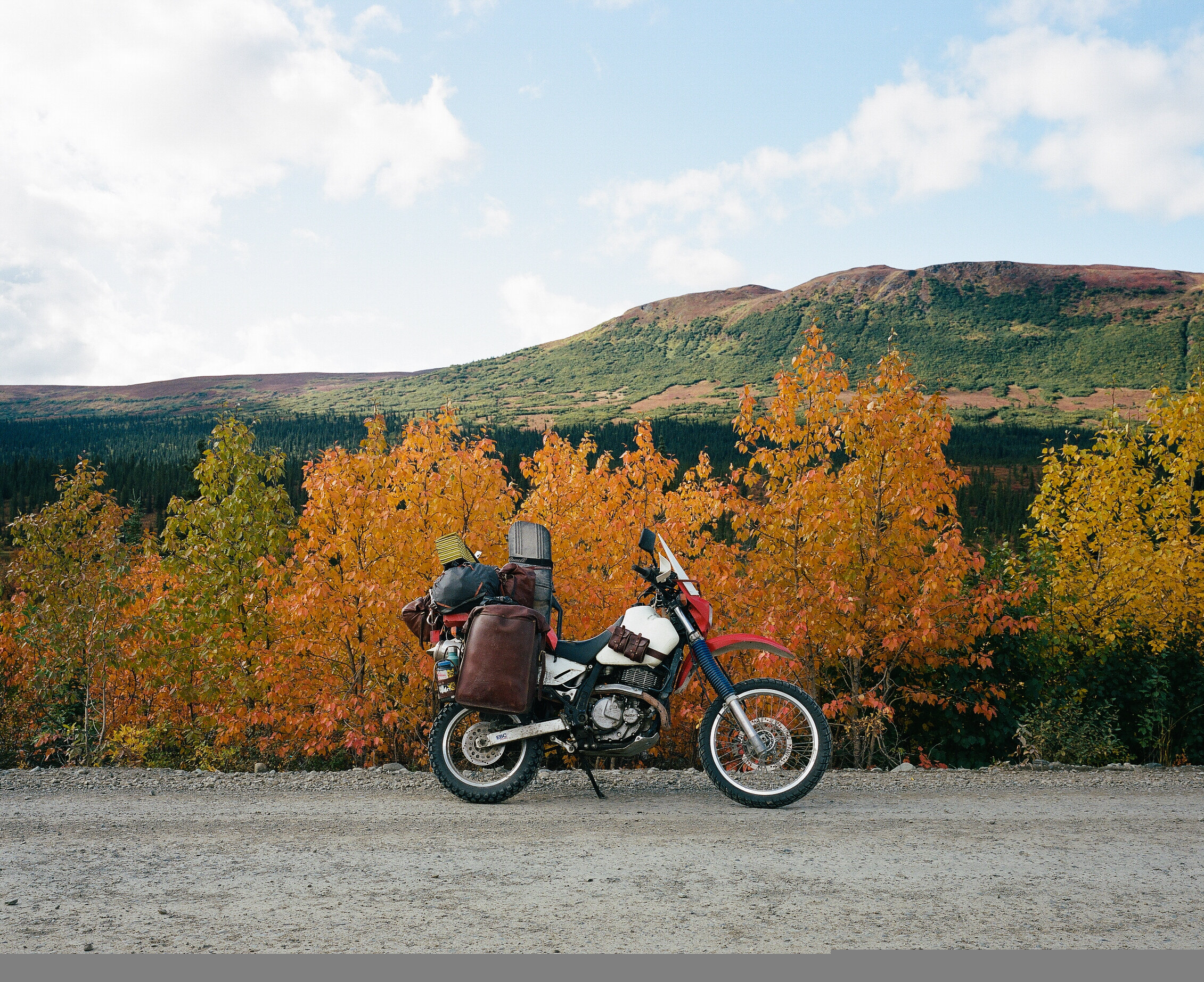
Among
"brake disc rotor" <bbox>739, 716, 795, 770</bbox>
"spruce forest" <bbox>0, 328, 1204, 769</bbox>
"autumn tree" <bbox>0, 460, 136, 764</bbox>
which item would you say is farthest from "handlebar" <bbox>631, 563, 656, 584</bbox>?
"autumn tree" <bbox>0, 460, 136, 764</bbox>

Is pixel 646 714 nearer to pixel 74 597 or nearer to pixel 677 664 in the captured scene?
pixel 677 664

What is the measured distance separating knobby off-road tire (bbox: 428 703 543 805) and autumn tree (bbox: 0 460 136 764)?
6.38m

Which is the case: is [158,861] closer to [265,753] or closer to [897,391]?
[265,753]

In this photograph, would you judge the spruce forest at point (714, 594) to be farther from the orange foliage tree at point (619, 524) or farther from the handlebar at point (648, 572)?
the handlebar at point (648, 572)

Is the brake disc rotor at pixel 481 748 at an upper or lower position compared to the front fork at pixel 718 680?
lower

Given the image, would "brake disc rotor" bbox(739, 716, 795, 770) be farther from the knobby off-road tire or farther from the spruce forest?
the spruce forest

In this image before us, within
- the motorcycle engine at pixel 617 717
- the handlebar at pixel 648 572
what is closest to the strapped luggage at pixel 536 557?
the handlebar at pixel 648 572

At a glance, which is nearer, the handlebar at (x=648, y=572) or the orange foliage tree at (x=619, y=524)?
the handlebar at (x=648, y=572)

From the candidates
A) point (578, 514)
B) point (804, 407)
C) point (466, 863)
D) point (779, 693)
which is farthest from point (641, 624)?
point (804, 407)

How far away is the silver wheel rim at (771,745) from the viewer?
604 centimetres

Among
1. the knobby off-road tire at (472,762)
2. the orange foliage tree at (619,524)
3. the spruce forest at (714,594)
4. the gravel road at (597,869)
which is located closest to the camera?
the gravel road at (597,869)

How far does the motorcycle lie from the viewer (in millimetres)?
6066

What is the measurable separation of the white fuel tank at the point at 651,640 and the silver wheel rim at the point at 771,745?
66 centimetres

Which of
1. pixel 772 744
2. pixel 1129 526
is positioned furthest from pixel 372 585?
pixel 1129 526
